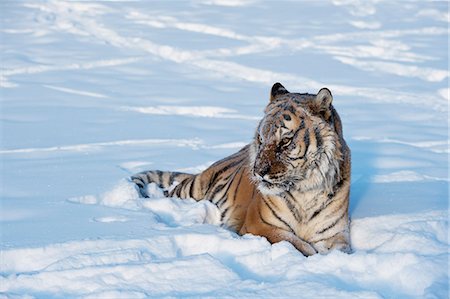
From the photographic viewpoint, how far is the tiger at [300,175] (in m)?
3.57

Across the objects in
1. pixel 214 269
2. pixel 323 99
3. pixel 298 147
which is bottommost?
pixel 214 269

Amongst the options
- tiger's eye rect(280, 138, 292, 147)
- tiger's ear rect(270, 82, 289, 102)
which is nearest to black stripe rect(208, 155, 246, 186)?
tiger's ear rect(270, 82, 289, 102)

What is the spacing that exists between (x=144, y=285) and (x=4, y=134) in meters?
3.56

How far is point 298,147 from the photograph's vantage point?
3570mm

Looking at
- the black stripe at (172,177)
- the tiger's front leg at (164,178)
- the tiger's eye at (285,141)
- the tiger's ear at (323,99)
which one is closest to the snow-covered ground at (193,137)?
the tiger's front leg at (164,178)

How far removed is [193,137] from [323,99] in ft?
9.27

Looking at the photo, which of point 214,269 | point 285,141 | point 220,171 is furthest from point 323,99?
point 220,171

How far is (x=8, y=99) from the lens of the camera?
24.7 feet

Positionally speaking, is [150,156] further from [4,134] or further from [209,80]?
[209,80]

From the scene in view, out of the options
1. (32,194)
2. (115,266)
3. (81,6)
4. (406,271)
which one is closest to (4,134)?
(32,194)

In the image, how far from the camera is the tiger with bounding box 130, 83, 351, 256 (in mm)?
3568

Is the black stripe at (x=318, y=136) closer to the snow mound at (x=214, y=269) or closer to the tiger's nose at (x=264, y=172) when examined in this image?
the tiger's nose at (x=264, y=172)

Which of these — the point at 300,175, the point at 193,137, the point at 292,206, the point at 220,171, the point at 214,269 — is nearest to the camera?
the point at 214,269

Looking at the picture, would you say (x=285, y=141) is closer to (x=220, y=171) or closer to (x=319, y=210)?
(x=319, y=210)
